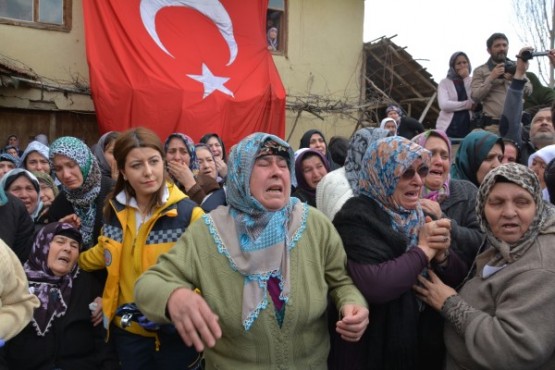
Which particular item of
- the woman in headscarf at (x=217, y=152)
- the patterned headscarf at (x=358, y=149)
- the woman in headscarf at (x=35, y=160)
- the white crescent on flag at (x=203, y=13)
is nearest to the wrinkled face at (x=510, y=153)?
the patterned headscarf at (x=358, y=149)

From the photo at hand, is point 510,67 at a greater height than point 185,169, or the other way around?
point 510,67

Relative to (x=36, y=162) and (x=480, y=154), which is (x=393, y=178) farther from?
(x=36, y=162)

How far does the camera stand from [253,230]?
77.9 inches

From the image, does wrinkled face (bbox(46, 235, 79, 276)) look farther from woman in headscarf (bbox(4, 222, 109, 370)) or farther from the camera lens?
the camera lens

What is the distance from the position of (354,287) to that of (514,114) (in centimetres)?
320

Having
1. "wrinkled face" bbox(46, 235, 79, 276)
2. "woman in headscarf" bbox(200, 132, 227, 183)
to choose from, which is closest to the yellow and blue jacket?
"wrinkled face" bbox(46, 235, 79, 276)

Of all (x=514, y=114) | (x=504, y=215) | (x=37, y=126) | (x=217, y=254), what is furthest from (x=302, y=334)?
(x=37, y=126)

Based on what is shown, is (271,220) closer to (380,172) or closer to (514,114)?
(380,172)

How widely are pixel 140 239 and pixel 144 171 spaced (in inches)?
14.2

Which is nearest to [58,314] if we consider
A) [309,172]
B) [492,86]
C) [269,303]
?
[269,303]

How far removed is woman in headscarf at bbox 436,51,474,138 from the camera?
5676mm

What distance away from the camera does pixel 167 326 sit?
8.04 ft

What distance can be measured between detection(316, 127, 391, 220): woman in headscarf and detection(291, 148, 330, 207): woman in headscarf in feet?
2.24

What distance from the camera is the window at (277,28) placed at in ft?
35.5
